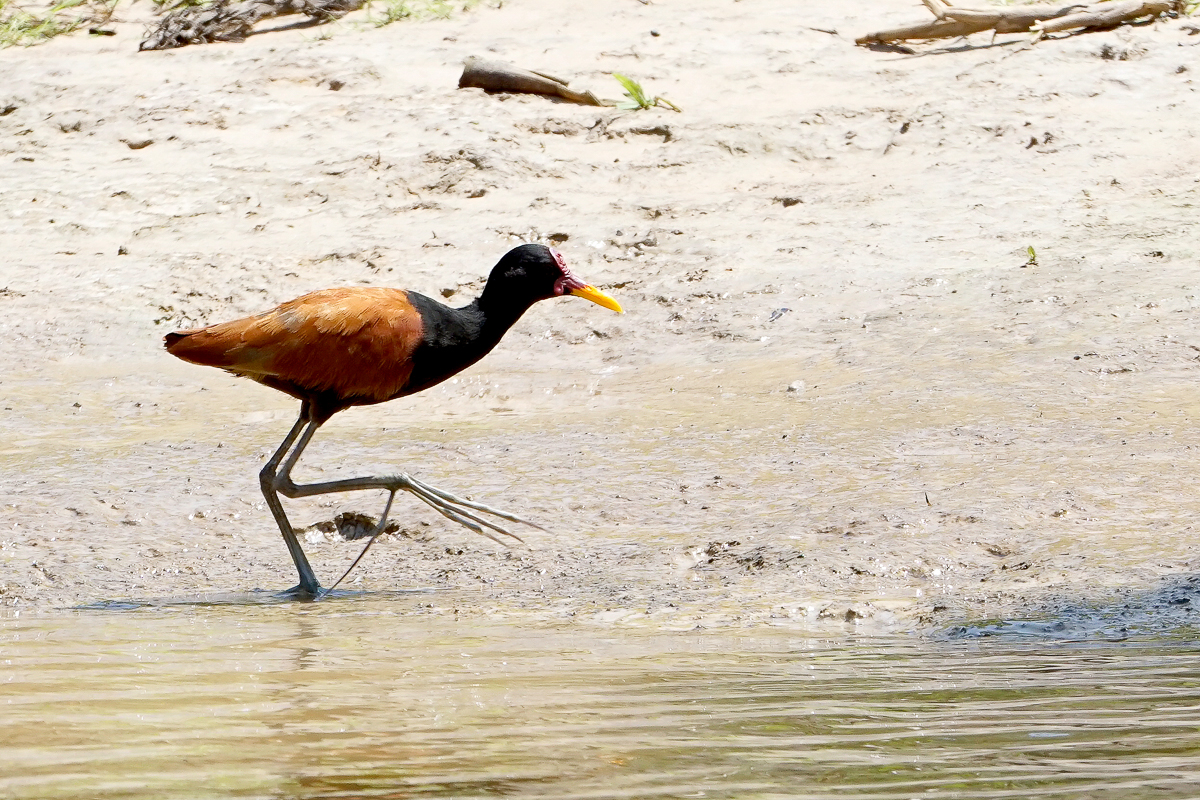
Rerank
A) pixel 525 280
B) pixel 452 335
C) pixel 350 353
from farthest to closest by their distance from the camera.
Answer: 1. pixel 525 280
2. pixel 452 335
3. pixel 350 353

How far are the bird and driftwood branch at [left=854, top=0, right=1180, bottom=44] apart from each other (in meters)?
6.22

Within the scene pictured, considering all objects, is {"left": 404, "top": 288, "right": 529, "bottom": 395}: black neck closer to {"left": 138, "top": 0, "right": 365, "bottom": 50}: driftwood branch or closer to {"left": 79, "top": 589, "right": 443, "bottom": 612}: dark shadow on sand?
{"left": 79, "top": 589, "right": 443, "bottom": 612}: dark shadow on sand

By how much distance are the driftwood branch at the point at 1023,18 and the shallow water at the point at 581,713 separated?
7449mm

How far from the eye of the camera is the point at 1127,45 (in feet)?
34.7

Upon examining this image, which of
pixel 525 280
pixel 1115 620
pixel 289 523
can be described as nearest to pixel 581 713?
pixel 1115 620

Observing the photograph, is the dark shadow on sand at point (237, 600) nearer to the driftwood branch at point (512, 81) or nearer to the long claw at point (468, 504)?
the long claw at point (468, 504)

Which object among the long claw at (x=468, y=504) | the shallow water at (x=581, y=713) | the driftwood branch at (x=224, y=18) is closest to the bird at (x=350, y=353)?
the long claw at (x=468, y=504)

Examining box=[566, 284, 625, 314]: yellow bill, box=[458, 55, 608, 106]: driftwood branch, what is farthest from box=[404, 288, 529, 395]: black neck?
box=[458, 55, 608, 106]: driftwood branch

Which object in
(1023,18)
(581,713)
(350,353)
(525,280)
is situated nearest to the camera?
(581,713)

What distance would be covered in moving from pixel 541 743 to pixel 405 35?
987 cm

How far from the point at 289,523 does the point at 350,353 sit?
728 mm

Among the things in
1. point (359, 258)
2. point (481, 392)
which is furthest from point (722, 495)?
point (359, 258)

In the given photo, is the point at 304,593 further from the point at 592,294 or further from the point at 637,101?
the point at 637,101

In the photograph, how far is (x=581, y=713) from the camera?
141 inches
